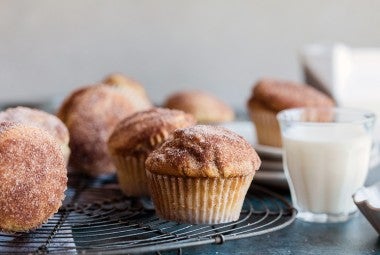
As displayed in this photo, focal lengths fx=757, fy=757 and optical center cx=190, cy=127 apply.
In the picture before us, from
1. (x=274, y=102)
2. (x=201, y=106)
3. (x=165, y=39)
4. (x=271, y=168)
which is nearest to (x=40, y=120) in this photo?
(x=271, y=168)

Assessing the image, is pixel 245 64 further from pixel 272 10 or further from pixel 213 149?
pixel 213 149

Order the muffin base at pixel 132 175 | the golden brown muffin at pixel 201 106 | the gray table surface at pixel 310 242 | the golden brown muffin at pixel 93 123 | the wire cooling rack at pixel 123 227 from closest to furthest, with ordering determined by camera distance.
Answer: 1. the wire cooling rack at pixel 123 227
2. the gray table surface at pixel 310 242
3. the muffin base at pixel 132 175
4. the golden brown muffin at pixel 93 123
5. the golden brown muffin at pixel 201 106

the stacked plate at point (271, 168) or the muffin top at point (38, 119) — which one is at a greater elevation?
the muffin top at point (38, 119)

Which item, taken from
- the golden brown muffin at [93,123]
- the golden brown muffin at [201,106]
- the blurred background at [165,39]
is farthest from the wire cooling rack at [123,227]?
the blurred background at [165,39]

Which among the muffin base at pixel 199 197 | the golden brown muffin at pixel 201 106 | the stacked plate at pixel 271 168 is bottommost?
the golden brown muffin at pixel 201 106

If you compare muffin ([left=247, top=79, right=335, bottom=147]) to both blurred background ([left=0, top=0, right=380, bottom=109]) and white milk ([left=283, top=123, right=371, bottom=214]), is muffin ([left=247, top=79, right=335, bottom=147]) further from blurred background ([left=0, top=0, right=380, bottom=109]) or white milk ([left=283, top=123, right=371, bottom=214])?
blurred background ([left=0, top=0, right=380, bottom=109])

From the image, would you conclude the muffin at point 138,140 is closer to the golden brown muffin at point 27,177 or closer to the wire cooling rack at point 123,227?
the wire cooling rack at point 123,227

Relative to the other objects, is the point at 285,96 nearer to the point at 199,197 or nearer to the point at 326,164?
the point at 326,164
